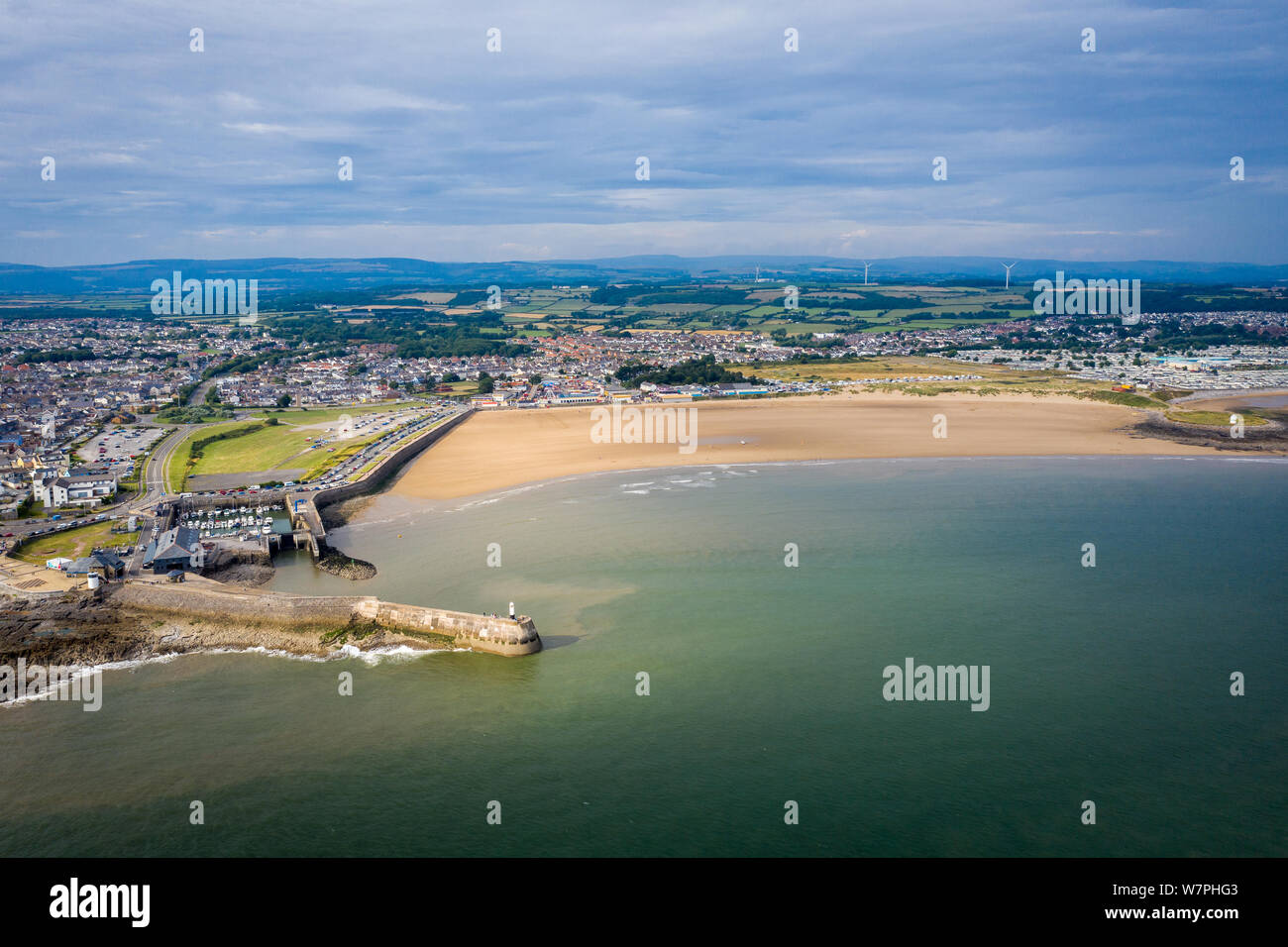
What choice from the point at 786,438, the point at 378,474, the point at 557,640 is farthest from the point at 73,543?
the point at 786,438

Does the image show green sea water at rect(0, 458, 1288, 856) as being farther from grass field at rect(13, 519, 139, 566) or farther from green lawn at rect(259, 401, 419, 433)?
green lawn at rect(259, 401, 419, 433)

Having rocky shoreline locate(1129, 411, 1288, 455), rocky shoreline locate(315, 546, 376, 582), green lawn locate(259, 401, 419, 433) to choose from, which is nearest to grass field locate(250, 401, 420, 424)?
green lawn locate(259, 401, 419, 433)

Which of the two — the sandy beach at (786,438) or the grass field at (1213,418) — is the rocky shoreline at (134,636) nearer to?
the sandy beach at (786,438)

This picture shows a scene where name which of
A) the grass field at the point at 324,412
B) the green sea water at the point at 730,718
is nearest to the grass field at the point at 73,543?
the green sea water at the point at 730,718

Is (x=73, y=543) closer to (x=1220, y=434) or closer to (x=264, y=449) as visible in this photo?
(x=264, y=449)
